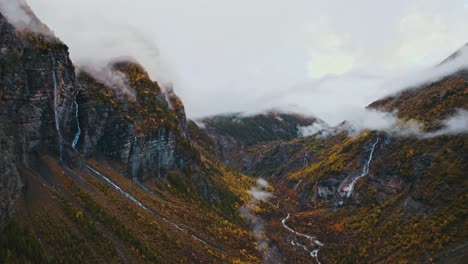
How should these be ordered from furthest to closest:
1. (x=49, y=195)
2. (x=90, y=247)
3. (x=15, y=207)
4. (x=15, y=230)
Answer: (x=49, y=195) → (x=90, y=247) → (x=15, y=207) → (x=15, y=230)

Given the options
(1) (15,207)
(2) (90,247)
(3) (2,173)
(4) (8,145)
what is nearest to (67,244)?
(2) (90,247)

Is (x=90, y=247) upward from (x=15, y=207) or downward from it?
downward

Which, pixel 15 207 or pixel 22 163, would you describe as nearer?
pixel 15 207

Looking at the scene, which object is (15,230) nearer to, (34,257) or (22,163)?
(34,257)

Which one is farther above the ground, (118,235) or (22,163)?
(22,163)

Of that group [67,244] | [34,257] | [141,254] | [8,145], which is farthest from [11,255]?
[141,254]

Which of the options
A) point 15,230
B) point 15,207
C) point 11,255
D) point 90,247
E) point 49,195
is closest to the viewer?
point 11,255

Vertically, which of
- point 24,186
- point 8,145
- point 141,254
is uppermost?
point 8,145

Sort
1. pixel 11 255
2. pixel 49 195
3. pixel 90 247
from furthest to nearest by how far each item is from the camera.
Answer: pixel 49 195
pixel 90 247
pixel 11 255

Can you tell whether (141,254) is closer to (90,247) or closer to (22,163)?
(90,247)
